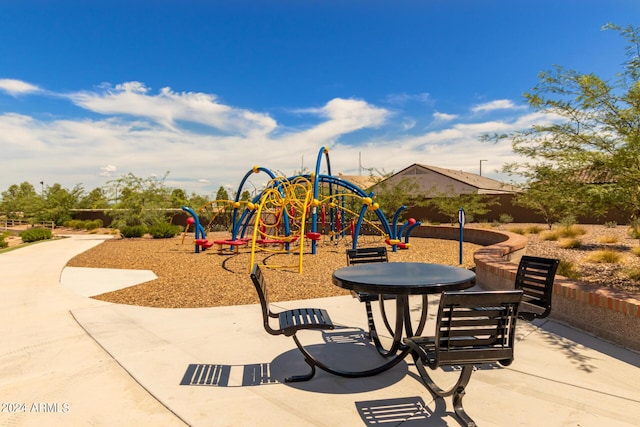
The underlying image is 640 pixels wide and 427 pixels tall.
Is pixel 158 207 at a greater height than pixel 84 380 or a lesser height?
greater

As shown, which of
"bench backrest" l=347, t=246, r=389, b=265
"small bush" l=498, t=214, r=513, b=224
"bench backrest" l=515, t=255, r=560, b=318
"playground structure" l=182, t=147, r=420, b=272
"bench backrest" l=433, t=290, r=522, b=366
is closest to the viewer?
"bench backrest" l=433, t=290, r=522, b=366

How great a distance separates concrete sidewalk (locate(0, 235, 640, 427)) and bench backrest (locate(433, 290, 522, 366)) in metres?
0.52

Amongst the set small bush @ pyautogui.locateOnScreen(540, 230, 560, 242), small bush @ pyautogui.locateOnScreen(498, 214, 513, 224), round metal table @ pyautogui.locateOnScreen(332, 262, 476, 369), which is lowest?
small bush @ pyautogui.locateOnScreen(540, 230, 560, 242)

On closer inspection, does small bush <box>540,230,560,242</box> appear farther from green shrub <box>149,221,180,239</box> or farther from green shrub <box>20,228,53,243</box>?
green shrub <box>20,228,53,243</box>

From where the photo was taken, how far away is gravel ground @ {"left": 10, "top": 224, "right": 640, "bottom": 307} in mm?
7266

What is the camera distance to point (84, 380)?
12.5ft

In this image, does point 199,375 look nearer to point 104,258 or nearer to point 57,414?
point 57,414

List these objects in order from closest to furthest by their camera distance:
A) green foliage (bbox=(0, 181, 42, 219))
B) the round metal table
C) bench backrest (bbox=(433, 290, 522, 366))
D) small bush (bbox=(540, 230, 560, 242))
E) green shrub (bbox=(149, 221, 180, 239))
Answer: bench backrest (bbox=(433, 290, 522, 366))
the round metal table
small bush (bbox=(540, 230, 560, 242))
green shrub (bbox=(149, 221, 180, 239))
green foliage (bbox=(0, 181, 42, 219))

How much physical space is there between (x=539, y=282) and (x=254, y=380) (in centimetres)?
329

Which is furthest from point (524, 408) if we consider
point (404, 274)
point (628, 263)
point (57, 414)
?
point (628, 263)

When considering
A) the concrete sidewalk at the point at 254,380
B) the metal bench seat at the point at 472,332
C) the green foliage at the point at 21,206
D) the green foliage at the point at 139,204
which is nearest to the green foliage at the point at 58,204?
the green foliage at the point at 21,206

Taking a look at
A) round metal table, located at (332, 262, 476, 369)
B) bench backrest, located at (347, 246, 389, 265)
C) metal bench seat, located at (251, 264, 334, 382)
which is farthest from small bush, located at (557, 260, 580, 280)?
→ metal bench seat, located at (251, 264, 334, 382)

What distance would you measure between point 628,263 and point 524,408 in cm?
716

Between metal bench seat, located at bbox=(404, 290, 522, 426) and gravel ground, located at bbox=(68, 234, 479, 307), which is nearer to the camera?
metal bench seat, located at bbox=(404, 290, 522, 426)
